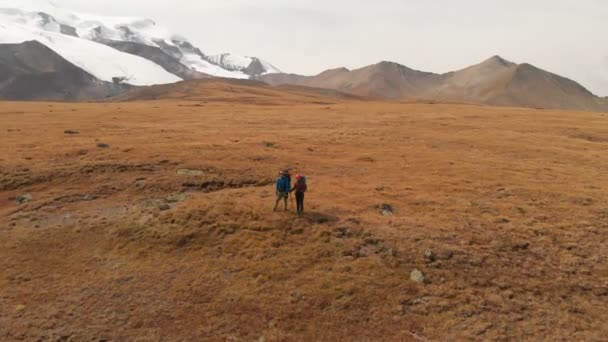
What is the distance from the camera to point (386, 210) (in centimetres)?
3069

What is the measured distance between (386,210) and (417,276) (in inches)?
326

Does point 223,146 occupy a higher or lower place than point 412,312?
higher

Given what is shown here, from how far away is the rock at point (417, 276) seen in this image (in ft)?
74.1

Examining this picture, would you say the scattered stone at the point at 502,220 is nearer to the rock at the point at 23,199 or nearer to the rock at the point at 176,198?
the rock at the point at 176,198

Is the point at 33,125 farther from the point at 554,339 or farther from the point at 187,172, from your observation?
the point at 554,339

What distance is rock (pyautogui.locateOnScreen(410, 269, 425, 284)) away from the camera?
22.6 m

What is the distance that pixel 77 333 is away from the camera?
19.1m

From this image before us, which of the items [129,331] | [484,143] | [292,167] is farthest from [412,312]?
[484,143]

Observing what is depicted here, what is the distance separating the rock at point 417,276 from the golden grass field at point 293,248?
36 cm

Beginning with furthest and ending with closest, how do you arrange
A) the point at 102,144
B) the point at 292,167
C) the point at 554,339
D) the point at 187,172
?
the point at 102,144, the point at 292,167, the point at 187,172, the point at 554,339

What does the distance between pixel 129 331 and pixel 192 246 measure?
7.11 metres

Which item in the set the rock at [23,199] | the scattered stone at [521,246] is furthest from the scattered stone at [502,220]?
the rock at [23,199]

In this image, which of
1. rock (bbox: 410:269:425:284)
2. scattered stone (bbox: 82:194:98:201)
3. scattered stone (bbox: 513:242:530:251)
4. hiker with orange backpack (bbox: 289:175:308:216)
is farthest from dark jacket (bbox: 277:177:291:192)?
scattered stone (bbox: 82:194:98:201)

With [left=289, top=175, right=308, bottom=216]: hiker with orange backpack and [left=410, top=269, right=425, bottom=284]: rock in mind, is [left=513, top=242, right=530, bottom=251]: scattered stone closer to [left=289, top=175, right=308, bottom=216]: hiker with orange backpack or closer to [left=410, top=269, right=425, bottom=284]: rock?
[left=410, top=269, right=425, bottom=284]: rock
